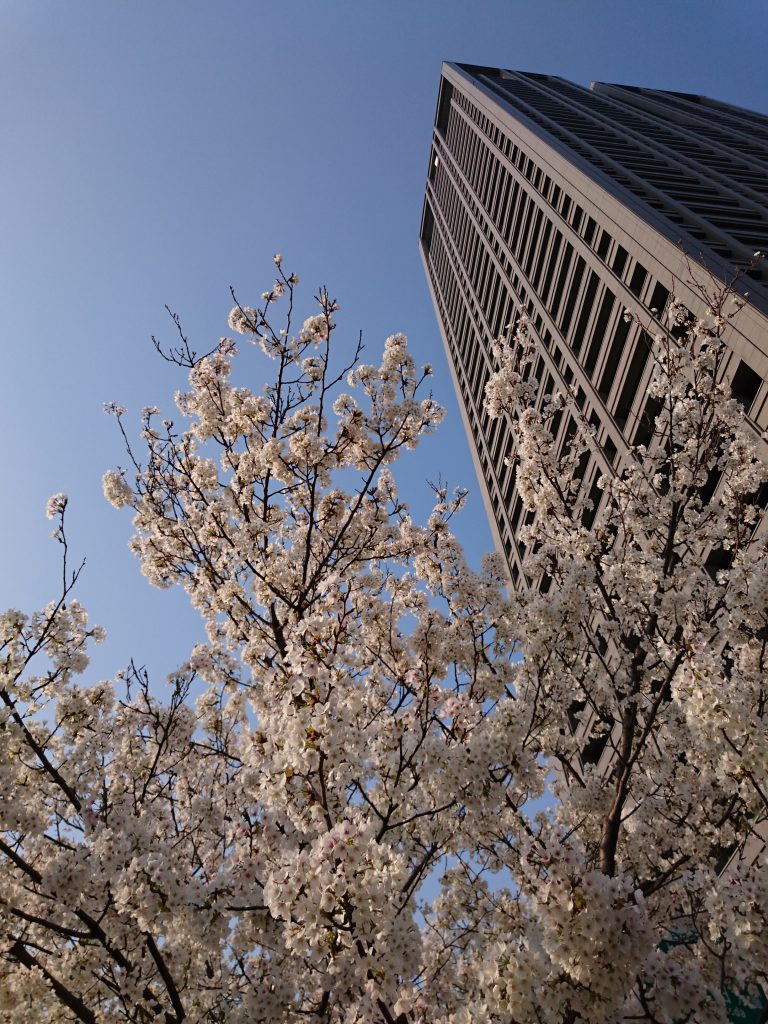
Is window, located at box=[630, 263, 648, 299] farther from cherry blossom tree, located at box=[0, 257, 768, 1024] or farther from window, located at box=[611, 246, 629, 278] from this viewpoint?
cherry blossom tree, located at box=[0, 257, 768, 1024]

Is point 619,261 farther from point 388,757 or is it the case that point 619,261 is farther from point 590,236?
point 388,757

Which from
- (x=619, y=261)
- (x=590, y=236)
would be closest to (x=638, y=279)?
(x=619, y=261)

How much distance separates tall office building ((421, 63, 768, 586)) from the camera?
1246 inches

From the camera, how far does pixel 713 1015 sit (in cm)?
612

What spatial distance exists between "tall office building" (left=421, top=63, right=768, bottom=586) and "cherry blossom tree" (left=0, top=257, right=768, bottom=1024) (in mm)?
4015

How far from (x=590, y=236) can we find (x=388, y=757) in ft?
135

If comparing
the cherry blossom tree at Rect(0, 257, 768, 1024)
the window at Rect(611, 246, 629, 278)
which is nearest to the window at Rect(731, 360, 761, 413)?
the window at Rect(611, 246, 629, 278)

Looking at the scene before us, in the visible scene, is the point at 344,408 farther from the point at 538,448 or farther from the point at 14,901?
the point at 14,901

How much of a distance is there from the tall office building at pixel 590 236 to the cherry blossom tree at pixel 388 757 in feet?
13.2

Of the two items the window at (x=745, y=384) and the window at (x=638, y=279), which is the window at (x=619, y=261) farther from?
the window at (x=745, y=384)

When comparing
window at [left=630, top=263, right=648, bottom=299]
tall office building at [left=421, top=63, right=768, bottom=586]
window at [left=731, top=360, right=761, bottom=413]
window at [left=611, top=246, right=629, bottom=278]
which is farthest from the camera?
window at [left=611, top=246, right=629, bottom=278]

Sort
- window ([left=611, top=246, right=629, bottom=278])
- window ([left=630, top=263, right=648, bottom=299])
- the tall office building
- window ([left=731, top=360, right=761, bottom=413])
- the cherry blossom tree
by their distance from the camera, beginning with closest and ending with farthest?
the cherry blossom tree
window ([left=731, top=360, right=761, bottom=413])
the tall office building
window ([left=630, top=263, right=648, bottom=299])
window ([left=611, top=246, right=629, bottom=278])

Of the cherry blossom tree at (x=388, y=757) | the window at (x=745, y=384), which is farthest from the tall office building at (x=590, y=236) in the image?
the cherry blossom tree at (x=388, y=757)

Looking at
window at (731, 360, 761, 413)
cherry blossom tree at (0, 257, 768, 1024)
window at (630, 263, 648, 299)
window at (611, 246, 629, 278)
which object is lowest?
Answer: cherry blossom tree at (0, 257, 768, 1024)
